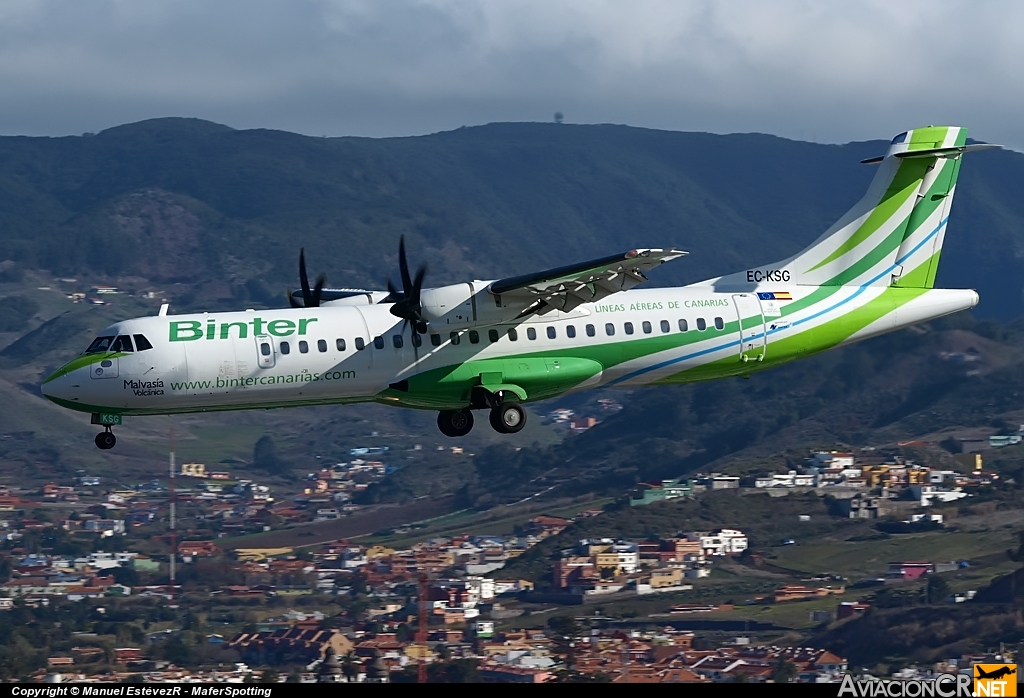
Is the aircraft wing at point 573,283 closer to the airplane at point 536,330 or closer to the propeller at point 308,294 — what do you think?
the airplane at point 536,330

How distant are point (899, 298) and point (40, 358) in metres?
143

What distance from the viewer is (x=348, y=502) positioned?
407 feet

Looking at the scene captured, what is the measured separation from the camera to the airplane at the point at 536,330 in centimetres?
3588

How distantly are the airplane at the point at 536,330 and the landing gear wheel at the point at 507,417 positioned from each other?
4 centimetres

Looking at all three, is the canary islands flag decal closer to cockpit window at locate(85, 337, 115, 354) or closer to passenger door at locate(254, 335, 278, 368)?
passenger door at locate(254, 335, 278, 368)

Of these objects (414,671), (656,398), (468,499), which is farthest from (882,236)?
(656,398)

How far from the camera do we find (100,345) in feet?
118

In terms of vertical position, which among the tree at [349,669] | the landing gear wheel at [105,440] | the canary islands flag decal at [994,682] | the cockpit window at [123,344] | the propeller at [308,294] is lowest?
the tree at [349,669]

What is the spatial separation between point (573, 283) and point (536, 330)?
77.0 inches

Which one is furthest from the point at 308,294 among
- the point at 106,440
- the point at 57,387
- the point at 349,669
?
the point at 349,669

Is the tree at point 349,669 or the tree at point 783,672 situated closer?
the tree at point 349,669

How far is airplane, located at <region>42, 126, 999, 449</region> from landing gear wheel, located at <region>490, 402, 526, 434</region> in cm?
4

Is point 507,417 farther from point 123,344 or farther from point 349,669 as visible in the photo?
point 349,669

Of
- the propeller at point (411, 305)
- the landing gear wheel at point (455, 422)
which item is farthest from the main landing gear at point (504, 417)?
the propeller at point (411, 305)
